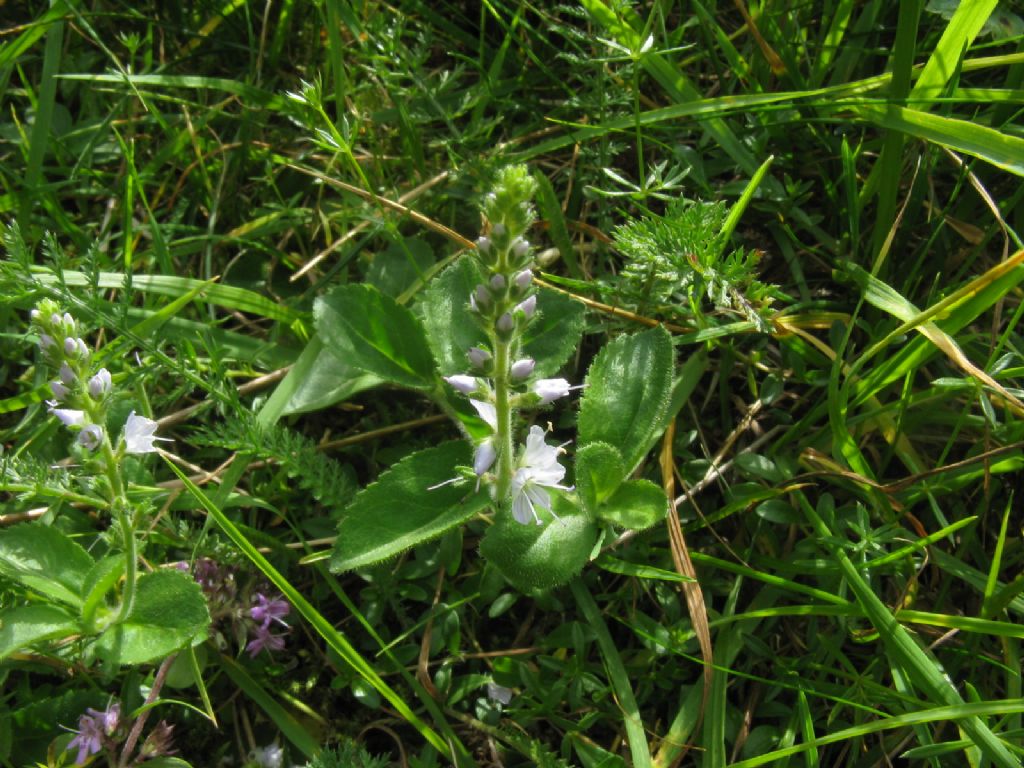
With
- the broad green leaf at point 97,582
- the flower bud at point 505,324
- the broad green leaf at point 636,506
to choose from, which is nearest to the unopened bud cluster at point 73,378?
the broad green leaf at point 97,582

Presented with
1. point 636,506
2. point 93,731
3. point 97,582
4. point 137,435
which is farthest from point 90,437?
point 636,506

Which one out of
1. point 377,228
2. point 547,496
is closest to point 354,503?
point 547,496

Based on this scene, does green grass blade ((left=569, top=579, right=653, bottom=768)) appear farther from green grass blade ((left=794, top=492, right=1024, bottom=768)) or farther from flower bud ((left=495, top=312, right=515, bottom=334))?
flower bud ((left=495, top=312, right=515, bottom=334))

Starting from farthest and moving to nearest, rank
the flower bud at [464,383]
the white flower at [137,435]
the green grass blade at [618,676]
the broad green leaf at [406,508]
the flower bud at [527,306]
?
the green grass blade at [618,676]
the broad green leaf at [406,508]
the white flower at [137,435]
the flower bud at [464,383]
the flower bud at [527,306]

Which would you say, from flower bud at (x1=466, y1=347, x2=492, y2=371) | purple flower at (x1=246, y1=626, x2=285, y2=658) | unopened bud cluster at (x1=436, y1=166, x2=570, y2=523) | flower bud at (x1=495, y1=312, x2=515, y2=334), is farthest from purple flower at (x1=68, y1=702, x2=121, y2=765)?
flower bud at (x1=495, y1=312, x2=515, y2=334)

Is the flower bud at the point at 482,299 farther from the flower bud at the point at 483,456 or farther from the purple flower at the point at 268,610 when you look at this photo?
the purple flower at the point at 268,610

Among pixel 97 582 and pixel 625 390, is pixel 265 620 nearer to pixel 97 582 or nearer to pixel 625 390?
pixel 97 582

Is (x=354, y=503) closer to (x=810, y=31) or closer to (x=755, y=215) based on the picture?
(x=755, y=215)
